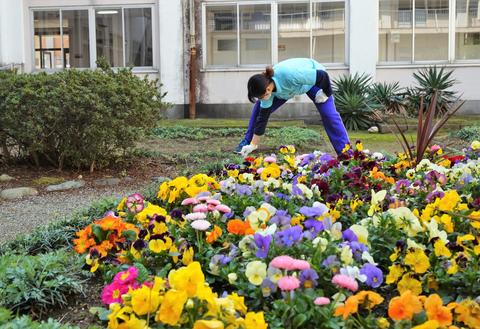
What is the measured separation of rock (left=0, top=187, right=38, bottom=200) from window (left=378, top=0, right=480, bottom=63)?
38.3ft

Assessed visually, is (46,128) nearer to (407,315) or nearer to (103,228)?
(103,228)

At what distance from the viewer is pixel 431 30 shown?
54.5ft

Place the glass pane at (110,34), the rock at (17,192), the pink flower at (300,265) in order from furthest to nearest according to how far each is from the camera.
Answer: the glass pane at (110,34), the rock at (17,192), the pink flower at (300,265)

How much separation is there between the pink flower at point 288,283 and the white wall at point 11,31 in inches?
608

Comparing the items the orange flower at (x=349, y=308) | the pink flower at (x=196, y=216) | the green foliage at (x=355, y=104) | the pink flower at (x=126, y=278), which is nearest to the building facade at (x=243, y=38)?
the green foliage at (x=355, y=104)

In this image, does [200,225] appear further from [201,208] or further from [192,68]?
[192,68]

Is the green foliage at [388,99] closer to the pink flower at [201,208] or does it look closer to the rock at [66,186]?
the rock at [66,186]

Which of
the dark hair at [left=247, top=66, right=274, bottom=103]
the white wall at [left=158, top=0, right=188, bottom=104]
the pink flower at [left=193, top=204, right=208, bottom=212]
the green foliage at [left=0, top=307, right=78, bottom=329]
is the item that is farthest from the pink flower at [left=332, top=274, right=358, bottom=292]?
the white wall at [left=158, top=0, right=188, bottom=104]

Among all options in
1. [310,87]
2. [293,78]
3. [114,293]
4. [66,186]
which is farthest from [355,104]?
[114,293]

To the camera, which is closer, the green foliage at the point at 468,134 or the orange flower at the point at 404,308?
the orange flower at the point at 404,308

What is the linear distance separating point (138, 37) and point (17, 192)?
36.3 ft

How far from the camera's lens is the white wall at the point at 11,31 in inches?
653

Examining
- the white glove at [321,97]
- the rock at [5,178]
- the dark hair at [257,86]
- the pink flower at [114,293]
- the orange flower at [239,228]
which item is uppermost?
the dark hair at [257,86]

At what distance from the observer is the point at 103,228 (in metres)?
3.54
